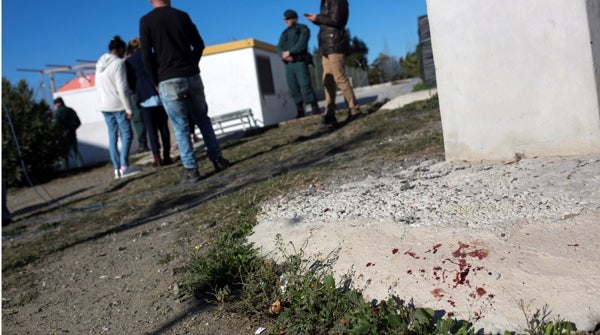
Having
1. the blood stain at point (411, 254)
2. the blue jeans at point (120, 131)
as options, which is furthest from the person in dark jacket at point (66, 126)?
the blood stain at point (411, 254)

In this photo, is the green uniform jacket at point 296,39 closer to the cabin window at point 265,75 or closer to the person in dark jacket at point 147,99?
the cabin window at point 265,75

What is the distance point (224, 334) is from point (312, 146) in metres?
4.72

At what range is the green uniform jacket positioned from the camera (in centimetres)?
1116

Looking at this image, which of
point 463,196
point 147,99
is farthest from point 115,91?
point 463,196

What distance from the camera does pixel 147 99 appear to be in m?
8.40

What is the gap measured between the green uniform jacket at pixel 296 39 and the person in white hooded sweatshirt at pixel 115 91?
3640mm

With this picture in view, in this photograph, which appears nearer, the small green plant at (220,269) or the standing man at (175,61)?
the small green plant at (220,269)

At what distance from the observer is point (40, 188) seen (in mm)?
11461

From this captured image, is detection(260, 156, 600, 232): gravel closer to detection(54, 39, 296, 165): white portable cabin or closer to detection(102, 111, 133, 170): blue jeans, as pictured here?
detection(102, 111, 133, 170): blue jeans

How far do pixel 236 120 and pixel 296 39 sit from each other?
10.4ft

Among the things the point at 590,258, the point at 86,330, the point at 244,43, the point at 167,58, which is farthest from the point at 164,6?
the point at 244,43

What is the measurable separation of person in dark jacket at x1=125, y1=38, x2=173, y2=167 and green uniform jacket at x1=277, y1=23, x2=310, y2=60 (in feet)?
11.2

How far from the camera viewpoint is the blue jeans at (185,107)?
6246mm

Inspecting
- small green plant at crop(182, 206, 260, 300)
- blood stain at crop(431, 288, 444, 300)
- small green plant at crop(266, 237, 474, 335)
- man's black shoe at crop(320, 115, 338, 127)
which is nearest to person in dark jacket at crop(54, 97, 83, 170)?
man's black shoe at crop(320, 115, 338, 127)
